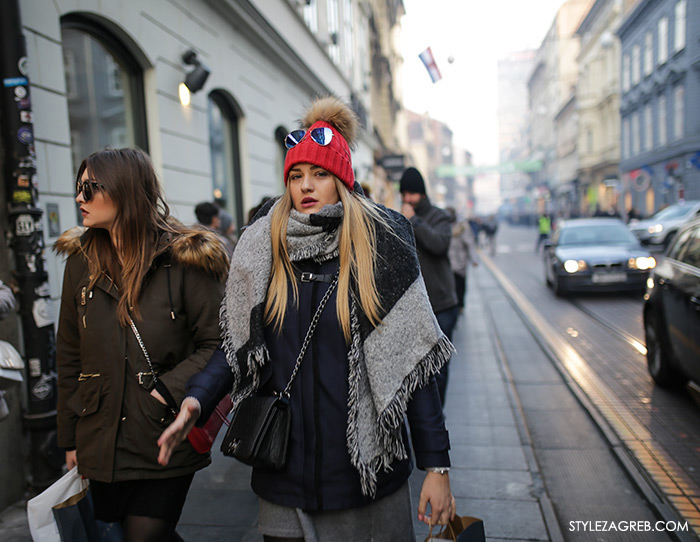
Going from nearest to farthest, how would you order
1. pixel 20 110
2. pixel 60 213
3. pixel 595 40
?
pixel 20 110
pixel 60 213
pixel 595 40

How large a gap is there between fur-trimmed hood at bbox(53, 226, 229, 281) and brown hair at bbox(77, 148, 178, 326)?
52mm

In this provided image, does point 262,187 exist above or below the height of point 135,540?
above

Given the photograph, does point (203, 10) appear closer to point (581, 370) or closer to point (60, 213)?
point (60, 213)

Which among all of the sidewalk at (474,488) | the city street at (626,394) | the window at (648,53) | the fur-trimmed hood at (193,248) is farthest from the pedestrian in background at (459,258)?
the window at (648,53)

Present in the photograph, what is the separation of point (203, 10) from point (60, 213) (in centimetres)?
440

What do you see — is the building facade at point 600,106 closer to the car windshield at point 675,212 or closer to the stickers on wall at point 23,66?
the car windshield at point 675,212

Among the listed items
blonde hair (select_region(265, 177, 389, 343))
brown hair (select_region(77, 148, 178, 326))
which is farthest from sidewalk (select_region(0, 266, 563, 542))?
blonde hair (select_region(265, 177, 389, 343))

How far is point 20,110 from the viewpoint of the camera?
3.83m

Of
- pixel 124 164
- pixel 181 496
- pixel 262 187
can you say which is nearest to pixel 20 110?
pixel 124 164

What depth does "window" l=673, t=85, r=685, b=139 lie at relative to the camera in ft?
105

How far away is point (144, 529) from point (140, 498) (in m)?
0.10

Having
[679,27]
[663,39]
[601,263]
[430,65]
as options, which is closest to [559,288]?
[601,263]

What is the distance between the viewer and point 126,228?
2.23 meters

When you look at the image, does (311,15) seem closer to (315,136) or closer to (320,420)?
(315,136)
